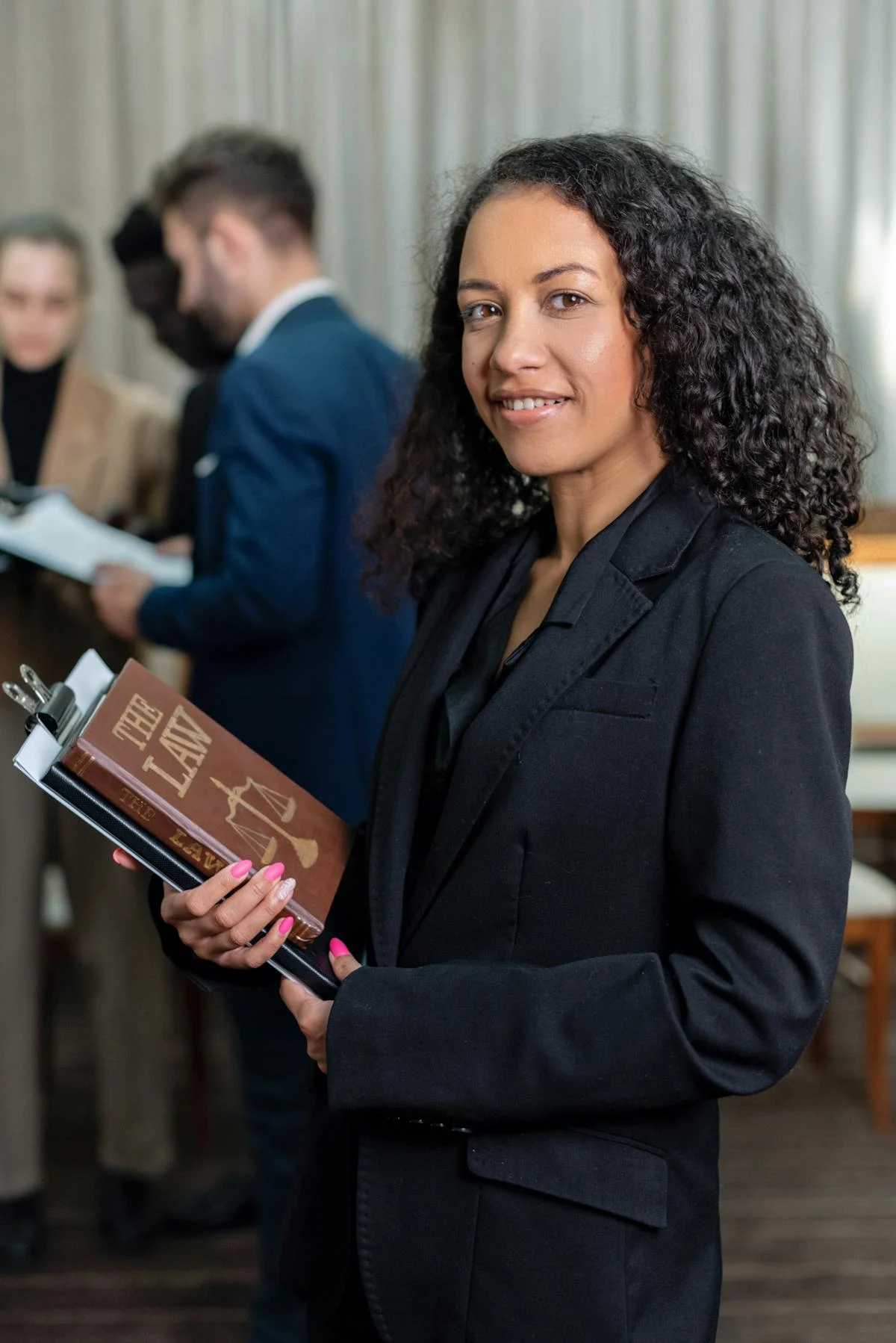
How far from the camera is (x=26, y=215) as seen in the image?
9.67 feet

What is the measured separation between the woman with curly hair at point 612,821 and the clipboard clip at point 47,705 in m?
0.18

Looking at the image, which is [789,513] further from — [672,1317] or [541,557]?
[672,1317]

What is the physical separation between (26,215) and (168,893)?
6.65 ft

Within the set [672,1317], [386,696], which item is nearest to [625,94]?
[386,696]

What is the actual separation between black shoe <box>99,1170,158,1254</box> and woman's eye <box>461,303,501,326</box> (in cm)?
222

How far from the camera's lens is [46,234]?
291cm

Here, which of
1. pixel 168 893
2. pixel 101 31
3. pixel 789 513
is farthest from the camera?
pixel 101 31

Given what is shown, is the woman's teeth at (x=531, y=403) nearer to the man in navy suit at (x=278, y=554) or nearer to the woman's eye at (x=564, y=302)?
the woman's eye at (x=564, y=302)

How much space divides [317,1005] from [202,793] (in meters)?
0.20

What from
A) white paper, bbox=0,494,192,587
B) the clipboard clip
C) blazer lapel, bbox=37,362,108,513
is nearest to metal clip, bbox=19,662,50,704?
the clipboard clip

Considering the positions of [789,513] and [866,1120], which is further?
[866,1120]

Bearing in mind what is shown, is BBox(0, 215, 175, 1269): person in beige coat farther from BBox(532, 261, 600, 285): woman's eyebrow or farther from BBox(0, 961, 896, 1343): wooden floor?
BBox(532, 261, 600, 285): woman's eyebrow

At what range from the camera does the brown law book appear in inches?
46.5

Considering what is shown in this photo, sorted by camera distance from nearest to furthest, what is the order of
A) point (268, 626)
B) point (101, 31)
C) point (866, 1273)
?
point (268, 626) < point (866, 1273) < point (101, 31)
